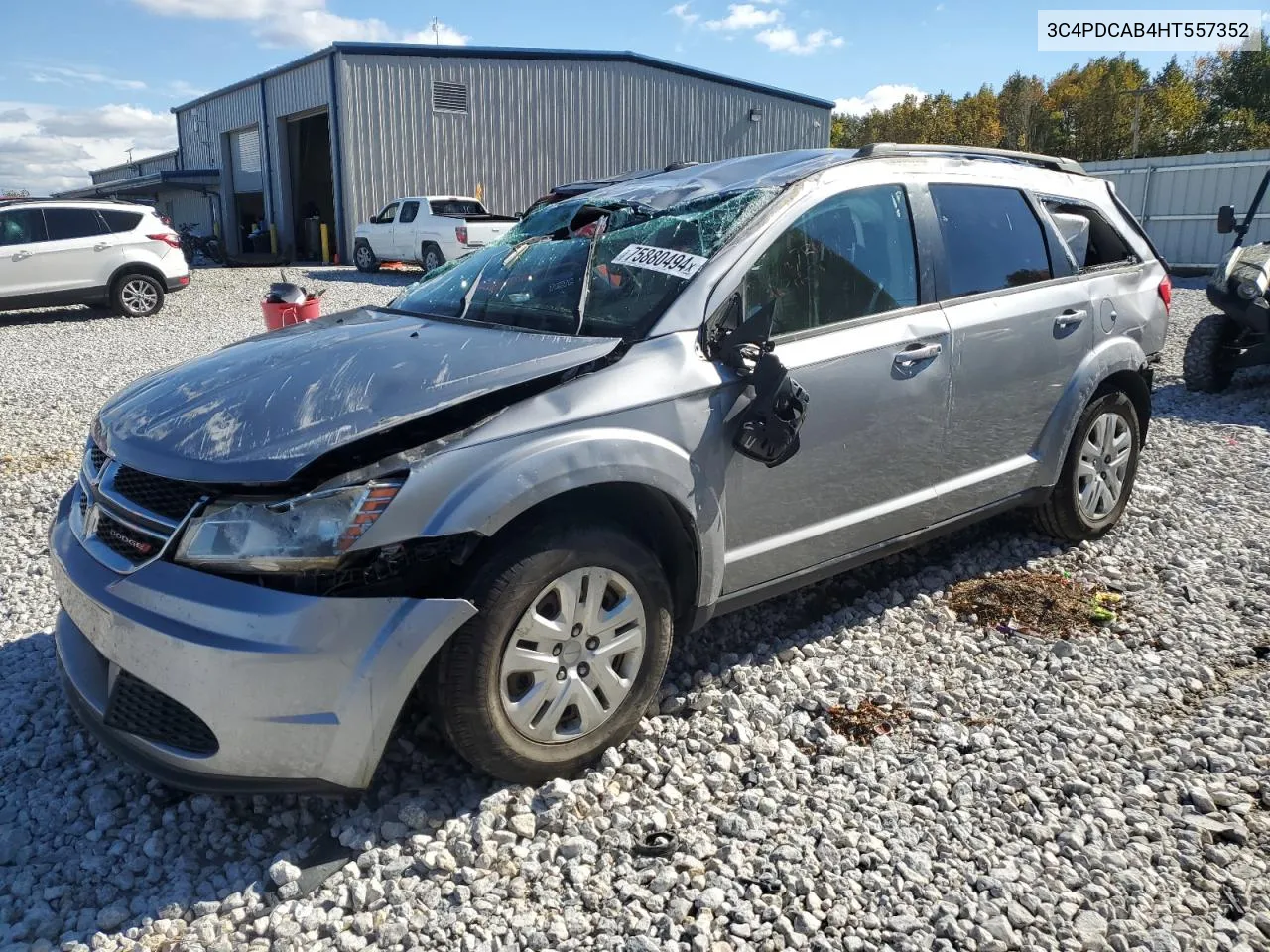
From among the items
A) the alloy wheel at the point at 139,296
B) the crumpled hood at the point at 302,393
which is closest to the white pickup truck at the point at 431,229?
the alloy wheel at the point at 139,296

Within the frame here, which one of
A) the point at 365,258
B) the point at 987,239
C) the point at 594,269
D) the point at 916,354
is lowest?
the point at 916,354

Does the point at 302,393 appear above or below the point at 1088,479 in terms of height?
above

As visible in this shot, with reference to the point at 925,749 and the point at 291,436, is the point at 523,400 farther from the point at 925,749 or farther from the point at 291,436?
the point at 925,749

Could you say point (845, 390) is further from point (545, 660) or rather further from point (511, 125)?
point (511, 125)

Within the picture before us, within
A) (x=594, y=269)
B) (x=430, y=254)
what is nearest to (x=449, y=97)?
(x=430, y=254)

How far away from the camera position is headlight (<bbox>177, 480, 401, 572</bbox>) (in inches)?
91.2

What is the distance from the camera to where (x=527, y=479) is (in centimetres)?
251

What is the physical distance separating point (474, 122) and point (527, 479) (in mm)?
24130

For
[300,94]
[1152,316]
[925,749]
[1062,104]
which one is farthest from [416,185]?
[1062,104]

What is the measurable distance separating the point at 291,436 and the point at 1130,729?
9.00 feet

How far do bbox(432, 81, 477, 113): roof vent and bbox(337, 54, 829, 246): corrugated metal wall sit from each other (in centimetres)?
13

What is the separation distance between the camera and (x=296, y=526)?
234cm

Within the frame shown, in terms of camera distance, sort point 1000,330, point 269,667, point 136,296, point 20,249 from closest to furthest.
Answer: point 269,667
point 1000,330
point 20,249
point 136,296

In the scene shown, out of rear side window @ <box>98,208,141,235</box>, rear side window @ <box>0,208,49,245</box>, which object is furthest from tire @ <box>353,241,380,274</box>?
rear side window @ <box>0,208,49,245</box>
